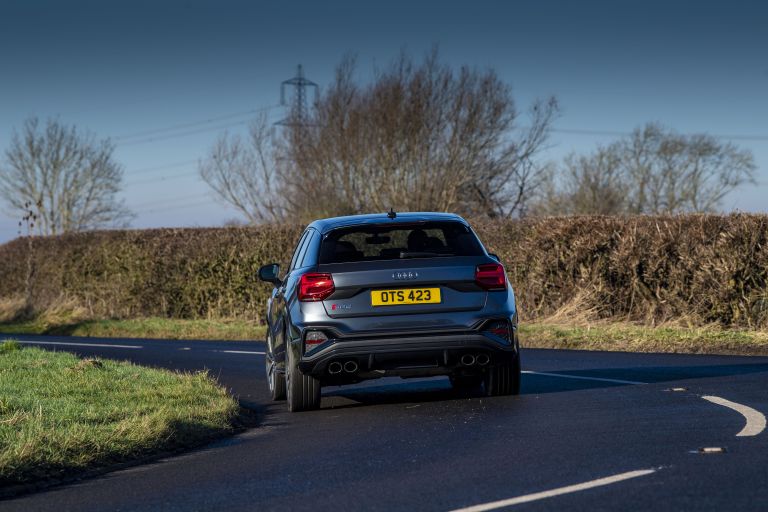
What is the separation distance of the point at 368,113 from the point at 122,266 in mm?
12921

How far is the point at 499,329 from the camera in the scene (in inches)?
426

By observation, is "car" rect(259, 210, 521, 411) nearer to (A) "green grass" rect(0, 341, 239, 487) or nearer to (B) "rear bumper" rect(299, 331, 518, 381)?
(B) "rear bumper" rect(299, 331, 518, 381)

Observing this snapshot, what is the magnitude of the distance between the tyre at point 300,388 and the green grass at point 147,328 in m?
14.0

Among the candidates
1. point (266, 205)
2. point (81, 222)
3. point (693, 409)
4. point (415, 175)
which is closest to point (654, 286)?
point (693, 409)

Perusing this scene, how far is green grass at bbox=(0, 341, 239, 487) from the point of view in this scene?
8312 mm

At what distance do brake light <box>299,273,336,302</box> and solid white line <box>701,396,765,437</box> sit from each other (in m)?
3.50

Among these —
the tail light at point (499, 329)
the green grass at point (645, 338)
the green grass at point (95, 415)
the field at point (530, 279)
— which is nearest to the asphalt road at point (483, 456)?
the green grass at point (95, 415)

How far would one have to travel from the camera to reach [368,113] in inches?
1670

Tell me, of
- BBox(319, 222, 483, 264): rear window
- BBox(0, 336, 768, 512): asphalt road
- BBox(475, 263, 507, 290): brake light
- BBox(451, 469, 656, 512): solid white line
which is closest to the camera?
BBox(451, 469, 656, 512): solid white line

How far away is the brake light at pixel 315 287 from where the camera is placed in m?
10.7

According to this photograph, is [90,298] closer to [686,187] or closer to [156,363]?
[156,363]

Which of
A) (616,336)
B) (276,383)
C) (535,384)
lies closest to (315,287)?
(276,383)

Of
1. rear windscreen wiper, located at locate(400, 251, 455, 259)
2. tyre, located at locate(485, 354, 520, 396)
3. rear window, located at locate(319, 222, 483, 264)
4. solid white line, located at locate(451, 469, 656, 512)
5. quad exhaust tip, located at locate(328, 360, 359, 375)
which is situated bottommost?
solid white line, located at locate(451, 469, 656, 512)

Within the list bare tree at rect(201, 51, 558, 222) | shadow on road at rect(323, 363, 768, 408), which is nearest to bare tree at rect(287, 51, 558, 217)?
bare tree at rect(201, 51, 558, 222)
